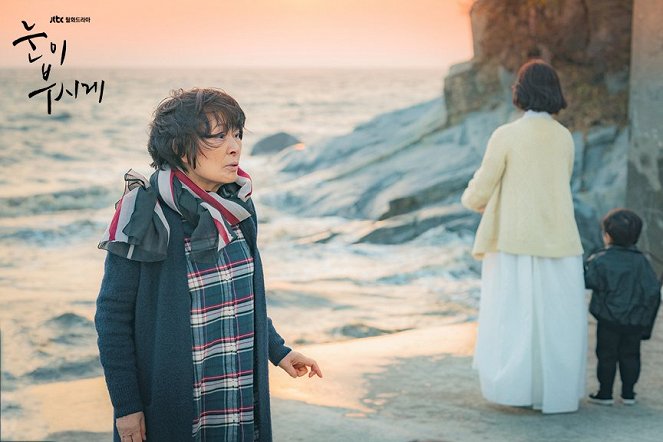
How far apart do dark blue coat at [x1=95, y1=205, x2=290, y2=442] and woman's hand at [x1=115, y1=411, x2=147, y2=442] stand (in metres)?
0.02

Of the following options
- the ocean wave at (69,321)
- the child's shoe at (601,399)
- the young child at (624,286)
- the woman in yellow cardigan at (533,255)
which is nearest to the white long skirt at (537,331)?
the woman in yellow cardigan at (533,255)

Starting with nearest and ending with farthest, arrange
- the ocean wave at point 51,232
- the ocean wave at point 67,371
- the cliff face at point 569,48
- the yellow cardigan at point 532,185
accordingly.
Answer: the yellow cardigan at point 532,185, the ocean wave at point 67,371, the cliff face at point 569,48, the ocean wave at point 51,232

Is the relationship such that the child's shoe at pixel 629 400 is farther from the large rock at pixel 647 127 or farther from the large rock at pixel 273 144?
the large rock at pixel 273 144

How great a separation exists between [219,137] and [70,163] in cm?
3342

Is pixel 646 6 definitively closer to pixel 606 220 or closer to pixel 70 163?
pixel 606 220

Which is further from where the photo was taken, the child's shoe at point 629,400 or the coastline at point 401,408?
the child's shoe at point 629,400

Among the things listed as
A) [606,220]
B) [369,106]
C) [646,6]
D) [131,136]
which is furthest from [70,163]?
[369,106]

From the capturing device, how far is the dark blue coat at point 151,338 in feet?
8.70

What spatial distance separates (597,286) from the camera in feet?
16.7

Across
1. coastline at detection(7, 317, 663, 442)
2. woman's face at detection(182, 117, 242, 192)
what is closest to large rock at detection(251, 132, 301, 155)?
coastline at detection(7, 317, 663, 442)

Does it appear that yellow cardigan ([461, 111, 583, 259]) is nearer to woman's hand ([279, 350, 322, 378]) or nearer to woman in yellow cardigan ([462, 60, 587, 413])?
woman in yellow cardigan ([462, 60, 587, 413])

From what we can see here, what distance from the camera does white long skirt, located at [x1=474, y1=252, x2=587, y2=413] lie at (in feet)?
16.5

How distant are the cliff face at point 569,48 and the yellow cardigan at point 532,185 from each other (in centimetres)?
958

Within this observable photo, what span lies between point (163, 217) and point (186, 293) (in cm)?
22
